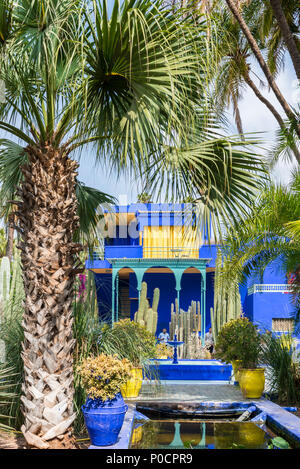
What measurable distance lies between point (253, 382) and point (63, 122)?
5656 millimetres

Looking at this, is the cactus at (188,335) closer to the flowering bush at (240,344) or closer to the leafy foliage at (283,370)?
the flowering bush at (240,344)

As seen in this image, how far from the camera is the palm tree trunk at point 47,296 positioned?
16.9 feet

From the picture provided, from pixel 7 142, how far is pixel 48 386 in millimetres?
3670

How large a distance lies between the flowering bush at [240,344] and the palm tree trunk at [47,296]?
14.7ft

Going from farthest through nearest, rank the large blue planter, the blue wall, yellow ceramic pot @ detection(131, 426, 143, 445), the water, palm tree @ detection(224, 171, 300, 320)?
the blue wall → palm tree @ detection(224, 171, 300, 320) → yellow ceramic pot @ detection(131, 426, 143, 445) → the water → the large blue planter

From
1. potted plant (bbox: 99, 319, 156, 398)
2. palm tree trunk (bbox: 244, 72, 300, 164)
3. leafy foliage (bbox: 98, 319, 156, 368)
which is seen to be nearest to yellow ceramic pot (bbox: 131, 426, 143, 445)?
potted plant (bbox: 99, 319, 156, 398)

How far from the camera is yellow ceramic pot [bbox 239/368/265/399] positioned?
8711mm

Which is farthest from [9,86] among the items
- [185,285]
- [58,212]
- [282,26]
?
[185,285]

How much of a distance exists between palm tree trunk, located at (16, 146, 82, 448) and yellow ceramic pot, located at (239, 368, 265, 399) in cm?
428

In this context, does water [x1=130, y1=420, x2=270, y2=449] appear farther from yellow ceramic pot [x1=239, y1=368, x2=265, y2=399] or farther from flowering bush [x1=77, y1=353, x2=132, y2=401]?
yellow ceramic pot [x1=239, y1=368, x2=265, y2=399]

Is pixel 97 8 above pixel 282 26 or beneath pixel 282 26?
beneath

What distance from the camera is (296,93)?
8.38m

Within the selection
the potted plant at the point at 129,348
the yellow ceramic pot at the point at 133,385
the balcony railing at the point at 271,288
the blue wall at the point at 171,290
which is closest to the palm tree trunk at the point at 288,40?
the potted plant at the point at 129,348
